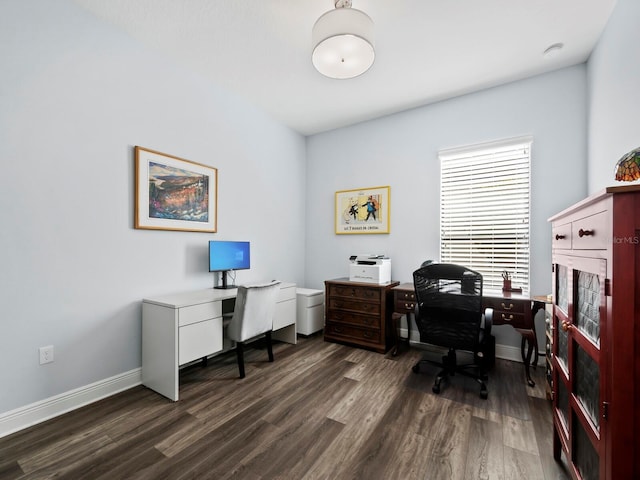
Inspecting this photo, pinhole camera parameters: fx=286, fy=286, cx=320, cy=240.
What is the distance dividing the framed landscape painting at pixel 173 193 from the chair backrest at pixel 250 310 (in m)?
0.96

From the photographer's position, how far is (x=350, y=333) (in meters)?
3.44

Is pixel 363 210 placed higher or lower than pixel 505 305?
higher

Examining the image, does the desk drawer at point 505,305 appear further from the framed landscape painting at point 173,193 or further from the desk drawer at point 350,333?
the framed landscape painting at point 173,193

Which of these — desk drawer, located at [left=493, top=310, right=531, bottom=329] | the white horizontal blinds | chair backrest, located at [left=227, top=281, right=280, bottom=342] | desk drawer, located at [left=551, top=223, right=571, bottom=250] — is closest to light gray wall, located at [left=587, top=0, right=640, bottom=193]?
the white horizontal blinds

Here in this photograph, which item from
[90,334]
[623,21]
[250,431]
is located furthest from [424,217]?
[90,334]

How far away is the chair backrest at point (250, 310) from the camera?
8.39 ft

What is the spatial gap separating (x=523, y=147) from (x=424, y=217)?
3.97 feet

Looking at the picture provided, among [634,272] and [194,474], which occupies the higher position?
[634,272]

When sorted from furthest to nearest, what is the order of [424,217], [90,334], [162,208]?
[424,217]
[162,208]
[90,334]

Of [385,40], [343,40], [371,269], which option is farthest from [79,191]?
[371,269]

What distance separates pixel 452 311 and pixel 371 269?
1157 millimetres

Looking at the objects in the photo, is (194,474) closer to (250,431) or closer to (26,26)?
(250,431)

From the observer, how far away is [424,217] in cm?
352

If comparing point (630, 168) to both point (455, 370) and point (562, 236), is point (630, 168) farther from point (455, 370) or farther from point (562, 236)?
point (455, 370)
